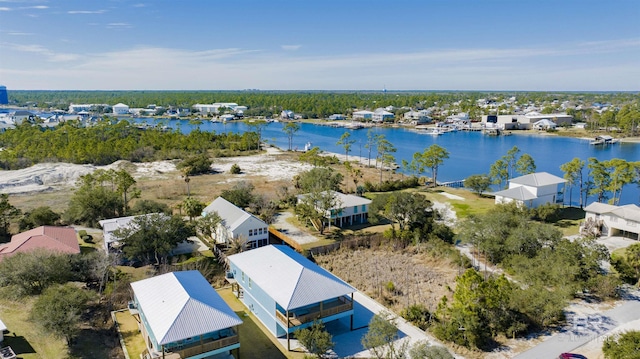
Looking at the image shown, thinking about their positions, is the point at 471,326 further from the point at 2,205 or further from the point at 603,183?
the point at 2,205

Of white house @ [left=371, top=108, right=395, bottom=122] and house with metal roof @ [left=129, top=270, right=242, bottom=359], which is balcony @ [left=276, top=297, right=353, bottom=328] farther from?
white house @ [left=371, top=108, right=395, bottom=122]

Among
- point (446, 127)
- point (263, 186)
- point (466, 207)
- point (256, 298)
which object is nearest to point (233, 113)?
point (446, 127)

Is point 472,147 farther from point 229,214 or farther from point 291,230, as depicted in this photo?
point 229,214

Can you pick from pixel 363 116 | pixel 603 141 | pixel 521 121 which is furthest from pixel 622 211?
pixel 363 116

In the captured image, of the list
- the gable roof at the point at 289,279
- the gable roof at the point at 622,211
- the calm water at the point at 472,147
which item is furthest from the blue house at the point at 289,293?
the calm water at the point at 472,147

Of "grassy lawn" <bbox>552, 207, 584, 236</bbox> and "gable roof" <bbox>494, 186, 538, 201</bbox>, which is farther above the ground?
"gable roof" <bbox>494, 186, 538, 201</bbox>

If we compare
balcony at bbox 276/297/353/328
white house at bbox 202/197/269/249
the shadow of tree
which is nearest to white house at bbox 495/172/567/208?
white house at bbox 202/197/269/249

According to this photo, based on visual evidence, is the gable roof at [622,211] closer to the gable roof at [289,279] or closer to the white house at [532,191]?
the white house at [532,191]
